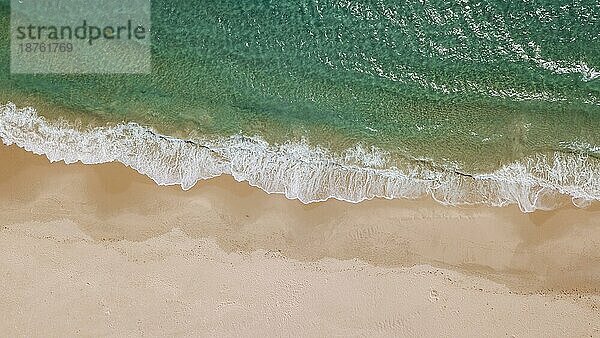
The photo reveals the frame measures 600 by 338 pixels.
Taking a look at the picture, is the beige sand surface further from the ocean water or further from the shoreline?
the ocean water

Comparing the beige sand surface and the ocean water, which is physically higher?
the ocean water

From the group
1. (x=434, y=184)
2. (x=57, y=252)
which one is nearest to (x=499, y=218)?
(x=434, y=184)

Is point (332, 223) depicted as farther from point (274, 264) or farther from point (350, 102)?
point (350, 102)

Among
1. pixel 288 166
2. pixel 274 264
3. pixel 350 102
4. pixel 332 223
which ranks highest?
pixel 350 102

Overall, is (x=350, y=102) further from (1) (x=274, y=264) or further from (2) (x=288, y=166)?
(1) (x=274, y=264)

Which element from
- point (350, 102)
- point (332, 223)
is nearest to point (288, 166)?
point (332, 223)

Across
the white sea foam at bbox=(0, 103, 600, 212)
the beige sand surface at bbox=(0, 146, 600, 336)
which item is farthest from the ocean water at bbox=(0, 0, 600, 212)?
the beige sand surface at bbox=(0, 146, 600, 336)

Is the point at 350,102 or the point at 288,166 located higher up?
the point at 350,102
